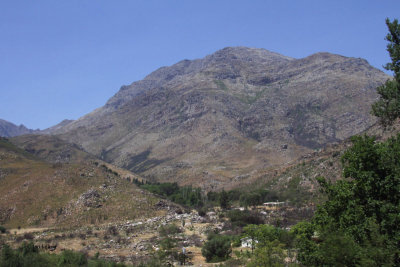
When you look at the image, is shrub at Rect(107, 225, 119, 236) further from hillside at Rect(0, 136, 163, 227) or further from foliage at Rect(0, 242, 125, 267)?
foliage at Rect(0, 242, 125, 267)

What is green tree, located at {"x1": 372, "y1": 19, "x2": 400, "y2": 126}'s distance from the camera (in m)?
20.6

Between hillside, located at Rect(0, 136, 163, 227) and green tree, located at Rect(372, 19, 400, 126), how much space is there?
32.6 m

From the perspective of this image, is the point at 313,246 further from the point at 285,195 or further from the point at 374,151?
the point at 285,195

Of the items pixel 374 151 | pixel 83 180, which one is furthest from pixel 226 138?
pixel 374 151

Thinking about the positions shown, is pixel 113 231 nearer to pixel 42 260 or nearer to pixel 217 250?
pixel 217 250

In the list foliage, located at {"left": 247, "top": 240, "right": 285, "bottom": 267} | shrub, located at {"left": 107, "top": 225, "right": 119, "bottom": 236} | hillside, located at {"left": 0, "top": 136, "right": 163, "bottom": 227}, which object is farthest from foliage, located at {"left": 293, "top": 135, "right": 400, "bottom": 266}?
hillside, located at {"left": 0, "top": 136, "right": 163, "bottom": 227}

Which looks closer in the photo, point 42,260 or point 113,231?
point 42,260

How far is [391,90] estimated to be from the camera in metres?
20.9

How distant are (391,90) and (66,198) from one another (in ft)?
140

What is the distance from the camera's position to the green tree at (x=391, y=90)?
20.6 metres

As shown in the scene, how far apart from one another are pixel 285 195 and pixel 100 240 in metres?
41.1

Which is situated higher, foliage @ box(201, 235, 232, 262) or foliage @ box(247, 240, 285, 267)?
foliage @ box(247, 240, 285, 267)

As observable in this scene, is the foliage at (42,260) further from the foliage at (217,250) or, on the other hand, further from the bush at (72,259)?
the foliage at (217,250)

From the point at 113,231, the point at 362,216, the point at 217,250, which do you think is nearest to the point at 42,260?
the point at 217,250
